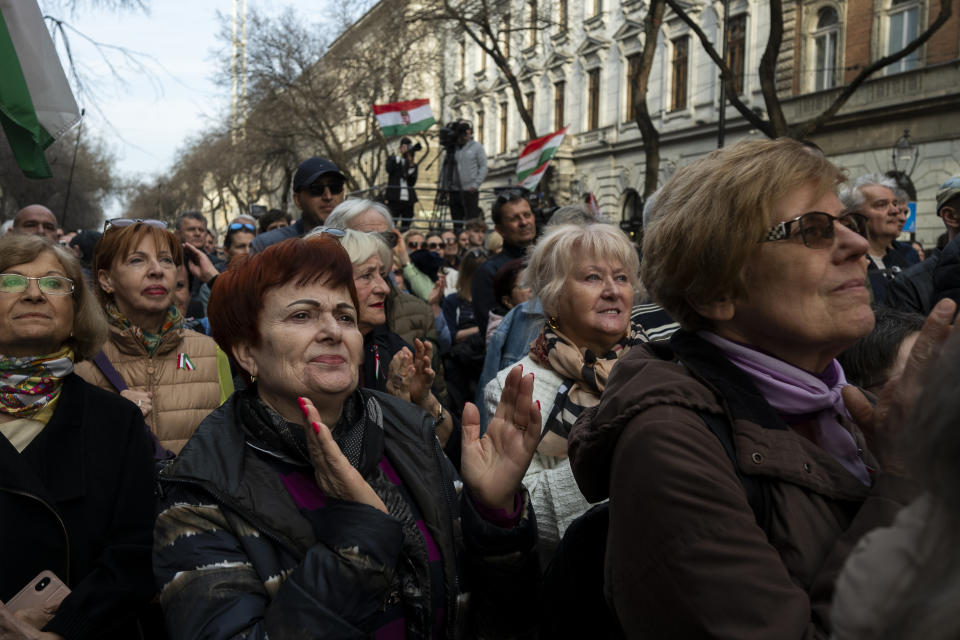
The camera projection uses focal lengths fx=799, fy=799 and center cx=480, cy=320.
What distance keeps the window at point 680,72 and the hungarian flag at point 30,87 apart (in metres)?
27.9

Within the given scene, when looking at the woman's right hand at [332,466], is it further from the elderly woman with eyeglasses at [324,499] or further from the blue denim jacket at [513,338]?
the blue denim jacket at [513,338]

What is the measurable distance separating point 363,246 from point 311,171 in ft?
5.91

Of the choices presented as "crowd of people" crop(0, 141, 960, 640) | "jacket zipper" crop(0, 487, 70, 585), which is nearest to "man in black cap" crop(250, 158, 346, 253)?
"crowd of people" crop(0, 141, 960, 640)

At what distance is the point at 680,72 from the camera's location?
96.9 feet

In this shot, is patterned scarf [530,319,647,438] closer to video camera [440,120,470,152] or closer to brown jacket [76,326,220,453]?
brown jacket [76,326,220,453]

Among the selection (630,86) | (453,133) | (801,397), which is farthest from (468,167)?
(630,86)

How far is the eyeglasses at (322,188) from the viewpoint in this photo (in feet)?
17.4

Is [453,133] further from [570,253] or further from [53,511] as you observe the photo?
[53,511]

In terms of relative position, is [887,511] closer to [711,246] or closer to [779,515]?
[779,515]

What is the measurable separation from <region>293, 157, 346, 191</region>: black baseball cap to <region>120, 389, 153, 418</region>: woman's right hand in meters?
2.37

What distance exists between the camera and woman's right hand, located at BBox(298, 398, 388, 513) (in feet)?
6.01

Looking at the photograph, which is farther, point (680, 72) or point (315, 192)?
point (680, 72)

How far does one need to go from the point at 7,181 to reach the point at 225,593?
2402 cm

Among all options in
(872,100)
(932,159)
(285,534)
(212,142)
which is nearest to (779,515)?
(285,534)
